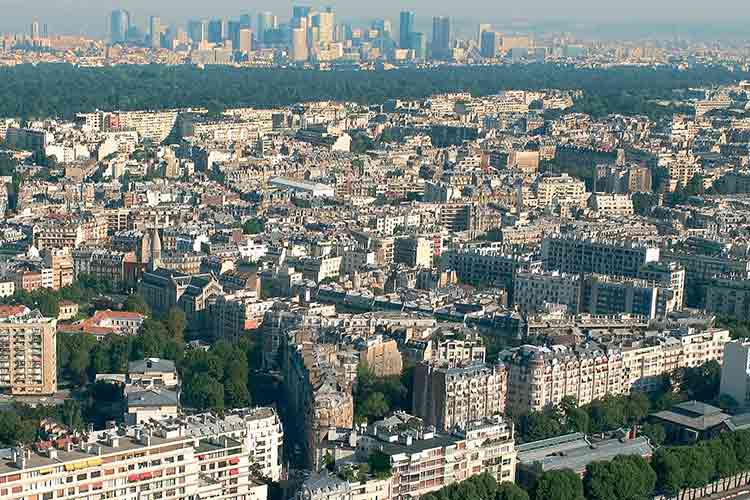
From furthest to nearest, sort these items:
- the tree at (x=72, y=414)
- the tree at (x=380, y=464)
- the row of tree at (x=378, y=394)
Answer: the row of tree at (x=378, y=394) < the tree at (x=72, y=414) < the tree at (x=380, y=464)

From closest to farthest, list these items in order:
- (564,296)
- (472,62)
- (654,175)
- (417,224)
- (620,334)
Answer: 1. (620,334)
2. (564,296)
3. (417,224)
4. (654,175)
5. (472,62)

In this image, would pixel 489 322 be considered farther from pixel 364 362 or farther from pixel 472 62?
pixel 472 62

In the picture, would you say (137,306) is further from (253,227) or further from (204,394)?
(253,227)

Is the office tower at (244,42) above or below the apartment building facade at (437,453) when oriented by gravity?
above

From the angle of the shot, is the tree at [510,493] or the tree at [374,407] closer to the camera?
the tree at [510,493]

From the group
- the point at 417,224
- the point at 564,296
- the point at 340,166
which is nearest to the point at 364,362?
the point at 564,296

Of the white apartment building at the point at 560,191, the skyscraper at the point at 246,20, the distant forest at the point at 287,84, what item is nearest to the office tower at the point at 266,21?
the skyscraper at the point at 246,20

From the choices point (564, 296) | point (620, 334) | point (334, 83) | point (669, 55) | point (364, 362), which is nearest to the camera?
point (364, 362)

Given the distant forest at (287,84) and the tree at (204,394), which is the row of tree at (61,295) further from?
the distant forest at (287,84)
